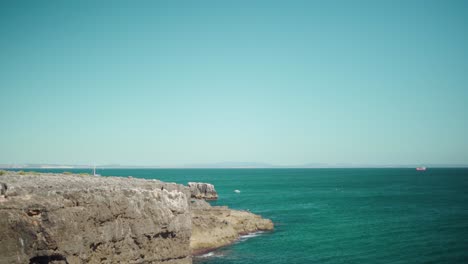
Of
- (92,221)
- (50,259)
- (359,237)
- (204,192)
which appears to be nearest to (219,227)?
(359,237)

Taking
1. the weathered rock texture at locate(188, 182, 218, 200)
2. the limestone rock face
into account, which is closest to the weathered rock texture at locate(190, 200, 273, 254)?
the limestone rock face

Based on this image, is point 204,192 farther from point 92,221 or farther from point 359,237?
point 92,221

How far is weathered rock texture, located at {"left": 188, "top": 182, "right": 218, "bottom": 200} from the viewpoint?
108 meters

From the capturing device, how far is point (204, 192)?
110875 mm

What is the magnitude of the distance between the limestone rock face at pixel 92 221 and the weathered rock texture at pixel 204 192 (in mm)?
76621

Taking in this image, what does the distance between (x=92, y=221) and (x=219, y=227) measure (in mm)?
27804

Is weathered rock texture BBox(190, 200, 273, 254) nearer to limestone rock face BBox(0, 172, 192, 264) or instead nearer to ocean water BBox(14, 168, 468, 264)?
ocean water BBox(14, 168, 468, 264)

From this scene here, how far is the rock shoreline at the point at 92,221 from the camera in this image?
22.2m

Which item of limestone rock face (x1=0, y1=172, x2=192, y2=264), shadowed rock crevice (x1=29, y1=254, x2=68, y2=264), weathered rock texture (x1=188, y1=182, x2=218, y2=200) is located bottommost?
weathered rock texture (x1=188, y1=182, x2=218, y2=200)

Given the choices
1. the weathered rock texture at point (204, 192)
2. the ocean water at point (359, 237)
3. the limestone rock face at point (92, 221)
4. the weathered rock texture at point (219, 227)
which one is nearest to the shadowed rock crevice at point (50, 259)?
the limestone rock face at point (92, 221)

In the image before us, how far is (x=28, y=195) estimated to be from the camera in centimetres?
2297

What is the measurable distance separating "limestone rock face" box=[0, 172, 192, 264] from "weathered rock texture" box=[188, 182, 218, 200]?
3017 inches

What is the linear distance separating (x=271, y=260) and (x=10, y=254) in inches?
1050

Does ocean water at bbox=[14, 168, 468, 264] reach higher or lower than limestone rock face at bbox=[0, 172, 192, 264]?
lower
